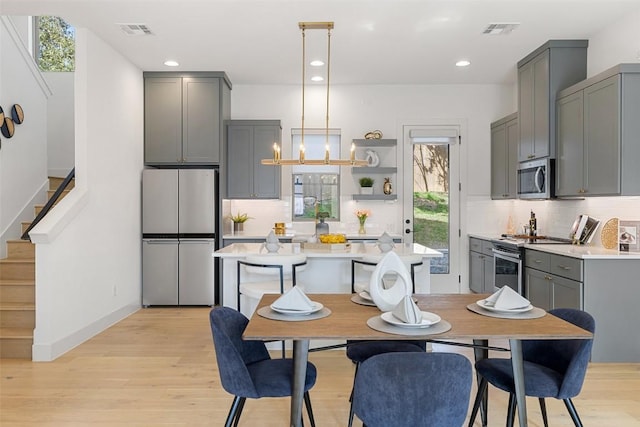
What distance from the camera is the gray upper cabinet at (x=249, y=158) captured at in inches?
247

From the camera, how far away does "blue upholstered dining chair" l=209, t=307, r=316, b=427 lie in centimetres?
207

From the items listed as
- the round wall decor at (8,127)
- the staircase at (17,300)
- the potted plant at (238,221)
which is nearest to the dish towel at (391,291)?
the staircase at (17,300)

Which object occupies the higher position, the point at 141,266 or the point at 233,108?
the point at 233,108

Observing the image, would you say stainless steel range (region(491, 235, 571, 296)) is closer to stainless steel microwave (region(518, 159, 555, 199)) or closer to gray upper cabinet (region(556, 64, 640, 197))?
stainless steel microwave (region(518, 159, 555, 199))

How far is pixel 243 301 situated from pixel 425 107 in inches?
156

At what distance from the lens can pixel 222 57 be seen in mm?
5395

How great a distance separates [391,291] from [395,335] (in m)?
0.42

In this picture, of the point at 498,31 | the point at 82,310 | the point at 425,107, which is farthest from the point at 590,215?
the point at 82,310

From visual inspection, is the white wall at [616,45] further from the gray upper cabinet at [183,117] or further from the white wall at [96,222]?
the white wall at [96,222]

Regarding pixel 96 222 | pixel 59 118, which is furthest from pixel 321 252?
pixel 59 118

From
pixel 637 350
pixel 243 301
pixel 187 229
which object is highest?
pixel 187 229

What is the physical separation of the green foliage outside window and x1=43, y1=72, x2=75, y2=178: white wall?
610mm

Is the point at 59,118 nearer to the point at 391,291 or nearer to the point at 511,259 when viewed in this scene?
the point at 391,291

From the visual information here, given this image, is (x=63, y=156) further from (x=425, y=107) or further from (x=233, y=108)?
(x=425, y=107)
